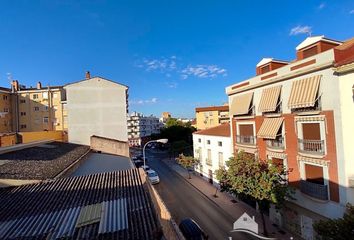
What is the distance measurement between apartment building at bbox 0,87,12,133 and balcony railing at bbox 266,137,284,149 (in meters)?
46.7

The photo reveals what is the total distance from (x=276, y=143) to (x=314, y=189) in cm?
474

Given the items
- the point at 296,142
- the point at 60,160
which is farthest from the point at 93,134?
the point at 296,142

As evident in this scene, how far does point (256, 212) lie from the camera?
22.8 meters

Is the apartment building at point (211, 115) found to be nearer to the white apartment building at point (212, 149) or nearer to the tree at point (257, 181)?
the white apartment building at point (212, 149)

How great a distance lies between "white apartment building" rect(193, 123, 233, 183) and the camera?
2893cm

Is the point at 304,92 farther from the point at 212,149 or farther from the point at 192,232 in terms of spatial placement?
the point at 212,149

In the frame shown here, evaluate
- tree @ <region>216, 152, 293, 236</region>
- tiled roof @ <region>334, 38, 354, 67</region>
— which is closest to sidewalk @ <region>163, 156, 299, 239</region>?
tree @ <region>216, 152, 293, 236</region>

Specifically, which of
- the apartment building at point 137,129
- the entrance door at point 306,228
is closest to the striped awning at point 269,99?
the entrance door at point 306,228

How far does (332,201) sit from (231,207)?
1080cm

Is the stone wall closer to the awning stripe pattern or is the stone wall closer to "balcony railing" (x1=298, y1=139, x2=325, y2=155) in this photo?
"balcony railing" (x1=298, y1=139, x2=325, y2=155)

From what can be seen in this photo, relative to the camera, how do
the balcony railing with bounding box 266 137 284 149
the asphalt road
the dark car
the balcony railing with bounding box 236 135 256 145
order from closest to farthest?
the dark car < the balcony railing with bounding box 266 137 284 149 < the asphalt road < the balcony railing with bounding box 236 135 256 145

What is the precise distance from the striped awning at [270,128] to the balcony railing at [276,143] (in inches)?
30.6

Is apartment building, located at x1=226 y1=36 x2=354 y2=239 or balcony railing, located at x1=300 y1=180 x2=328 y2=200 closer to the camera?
apartment building, located at x1=226 y1=36 x2=354 y2=239

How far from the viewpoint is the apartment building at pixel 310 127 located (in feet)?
47.3
